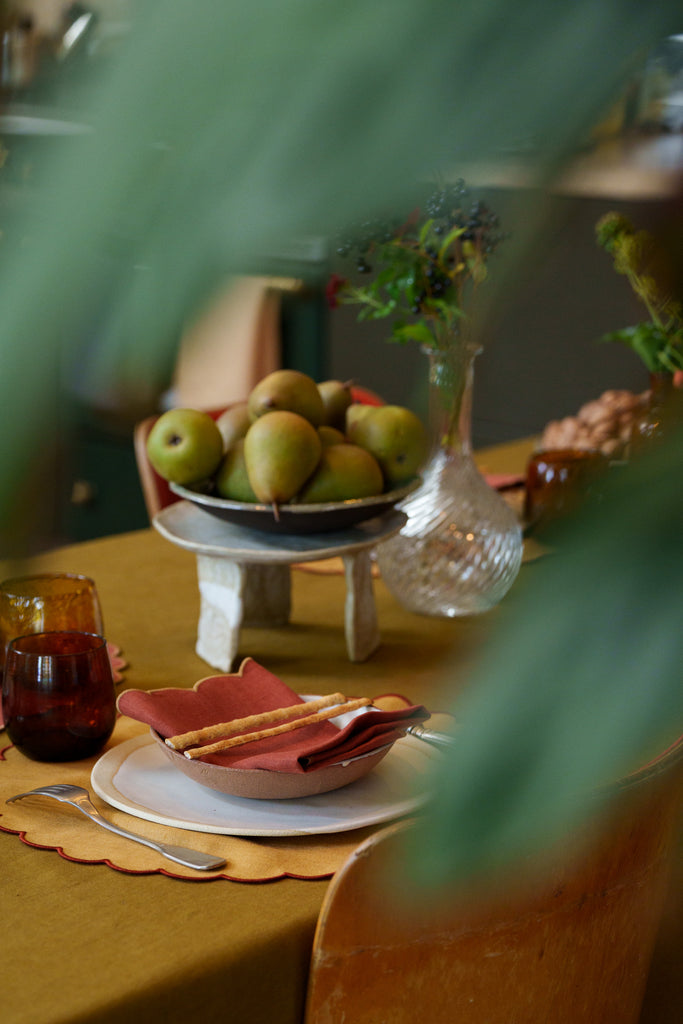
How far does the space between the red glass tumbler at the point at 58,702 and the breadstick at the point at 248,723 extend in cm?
7

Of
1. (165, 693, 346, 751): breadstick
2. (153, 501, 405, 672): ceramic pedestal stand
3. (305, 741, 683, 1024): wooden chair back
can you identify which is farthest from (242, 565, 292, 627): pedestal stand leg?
(305, 741, 683, 1024): wooden chair back

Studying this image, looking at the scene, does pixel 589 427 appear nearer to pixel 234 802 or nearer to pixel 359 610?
pixel 359 610

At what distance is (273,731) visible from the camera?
2.60 ft

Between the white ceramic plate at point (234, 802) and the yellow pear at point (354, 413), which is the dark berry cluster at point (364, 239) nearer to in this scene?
the white ceramic plate at point (234, 802)

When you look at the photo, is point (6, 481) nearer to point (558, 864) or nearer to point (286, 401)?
point (558, 864)

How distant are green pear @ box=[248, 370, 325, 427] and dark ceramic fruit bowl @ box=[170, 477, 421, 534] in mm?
90

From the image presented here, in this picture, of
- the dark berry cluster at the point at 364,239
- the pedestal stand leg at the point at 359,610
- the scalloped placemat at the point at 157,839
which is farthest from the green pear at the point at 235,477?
the dark berry cluster at the point at 364,239

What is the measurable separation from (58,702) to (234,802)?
0.49 feet

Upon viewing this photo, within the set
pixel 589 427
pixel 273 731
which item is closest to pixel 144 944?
pixel 273 731

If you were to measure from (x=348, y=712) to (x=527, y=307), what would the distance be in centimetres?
74

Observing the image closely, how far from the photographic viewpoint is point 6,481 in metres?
0.08

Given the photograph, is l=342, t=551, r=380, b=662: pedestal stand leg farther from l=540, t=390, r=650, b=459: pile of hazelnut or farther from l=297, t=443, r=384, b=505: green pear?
l=540, t=390, r=650, b=459: pile of hazelnut

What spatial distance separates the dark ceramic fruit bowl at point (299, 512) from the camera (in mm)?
1001

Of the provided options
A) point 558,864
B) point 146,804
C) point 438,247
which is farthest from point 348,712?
point 558,864
